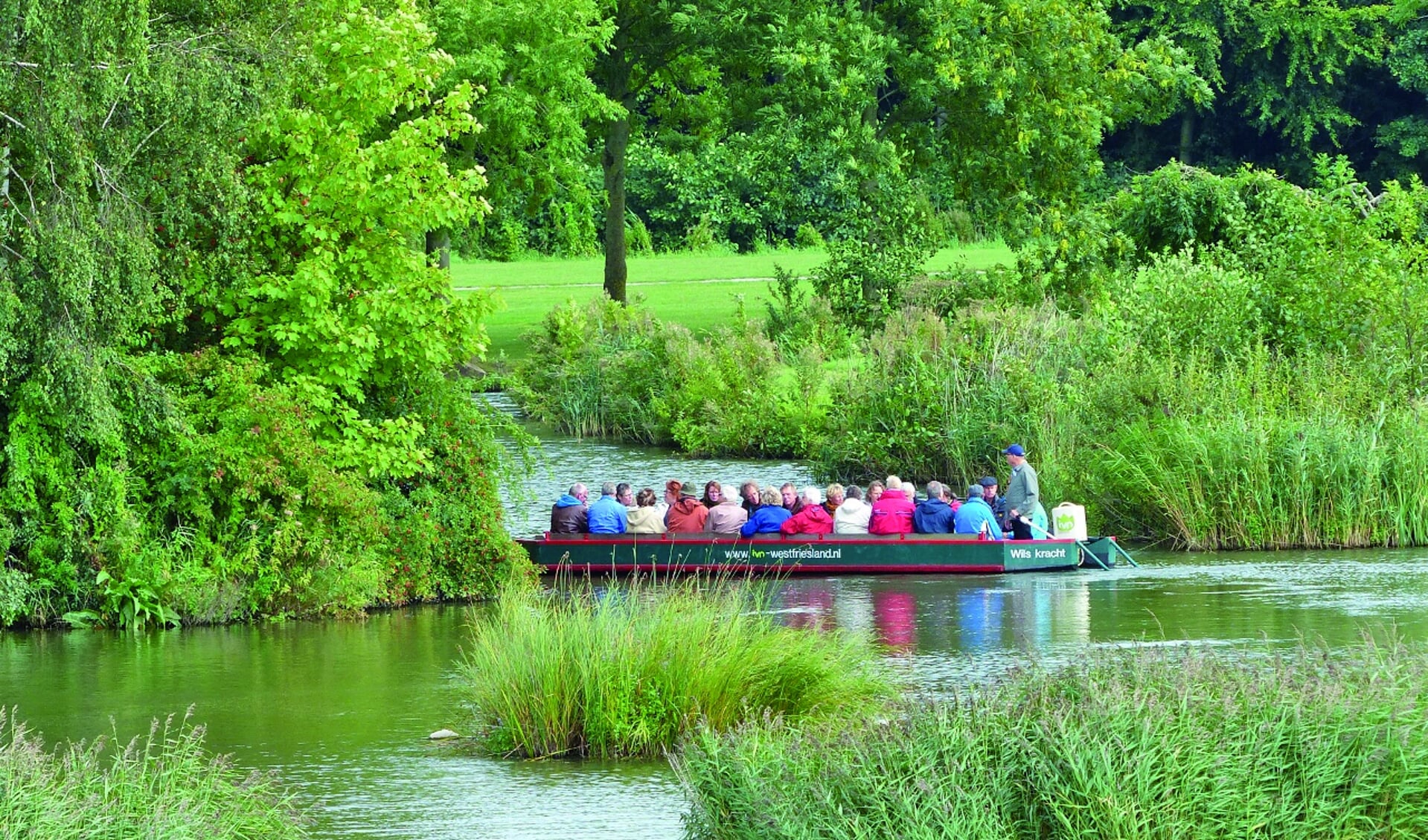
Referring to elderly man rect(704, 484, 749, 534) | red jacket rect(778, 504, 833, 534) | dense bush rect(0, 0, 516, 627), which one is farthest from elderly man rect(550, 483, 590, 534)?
red jacket rect(778, 504, 833, 534)

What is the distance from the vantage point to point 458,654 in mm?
16781

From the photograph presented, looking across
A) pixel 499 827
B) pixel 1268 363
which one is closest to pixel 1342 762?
pixel 499 827

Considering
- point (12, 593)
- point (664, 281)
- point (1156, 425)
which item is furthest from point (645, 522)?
point (664, 281)

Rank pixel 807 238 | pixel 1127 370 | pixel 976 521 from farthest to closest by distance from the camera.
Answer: pixel 807 238
pixel 1127 370
pixel 976 521

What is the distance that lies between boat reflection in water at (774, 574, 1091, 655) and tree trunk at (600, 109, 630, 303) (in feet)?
80.7

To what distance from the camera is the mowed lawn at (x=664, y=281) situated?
163 feet

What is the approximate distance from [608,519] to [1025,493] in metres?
4.56

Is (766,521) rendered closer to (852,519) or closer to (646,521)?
(852,519)

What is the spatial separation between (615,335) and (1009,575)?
1863cm

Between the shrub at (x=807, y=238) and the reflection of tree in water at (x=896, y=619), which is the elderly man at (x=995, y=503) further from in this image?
the shrub at (x=807, y=238)

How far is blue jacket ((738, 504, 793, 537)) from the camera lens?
2158 centimetres

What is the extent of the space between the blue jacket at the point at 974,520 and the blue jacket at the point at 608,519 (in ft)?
12.0

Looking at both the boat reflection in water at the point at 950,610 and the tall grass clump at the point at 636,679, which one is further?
the boat reflection in water at the point at 950,610

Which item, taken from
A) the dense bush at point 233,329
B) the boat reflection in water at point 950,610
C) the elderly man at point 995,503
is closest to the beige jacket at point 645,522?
the boat reflection in water at point 950,610
